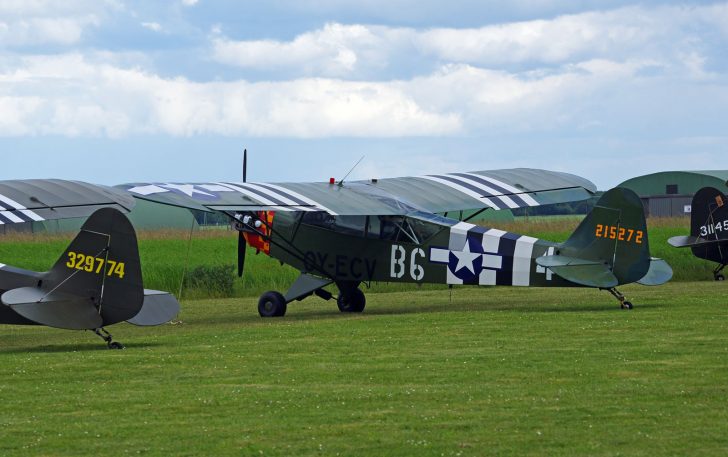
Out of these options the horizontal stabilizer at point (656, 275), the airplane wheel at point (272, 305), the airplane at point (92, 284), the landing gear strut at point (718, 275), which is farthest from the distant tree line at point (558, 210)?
the airplane at point (92, 284)

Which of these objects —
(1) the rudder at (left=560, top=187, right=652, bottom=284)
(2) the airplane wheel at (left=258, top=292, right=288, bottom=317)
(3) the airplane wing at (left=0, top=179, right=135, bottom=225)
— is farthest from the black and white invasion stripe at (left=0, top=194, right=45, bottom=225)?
(1) the rudder at (left=560, top=187, right=652, bottom=284)

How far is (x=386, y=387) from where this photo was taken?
988 centimetres

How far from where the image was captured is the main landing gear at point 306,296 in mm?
18109

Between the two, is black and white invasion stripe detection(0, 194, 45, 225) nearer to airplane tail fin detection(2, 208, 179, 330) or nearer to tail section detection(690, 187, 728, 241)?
airplane tail fin detection(2, 208, 179, 330)

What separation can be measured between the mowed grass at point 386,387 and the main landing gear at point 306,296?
1606 millimetres

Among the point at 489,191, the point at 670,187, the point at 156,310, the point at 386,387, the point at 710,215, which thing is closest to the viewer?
the point at 386,387

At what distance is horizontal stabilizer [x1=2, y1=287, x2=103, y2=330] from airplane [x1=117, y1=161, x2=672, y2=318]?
128 inches

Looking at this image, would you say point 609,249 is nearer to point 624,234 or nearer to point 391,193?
point 624,234

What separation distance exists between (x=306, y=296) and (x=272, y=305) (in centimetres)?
73

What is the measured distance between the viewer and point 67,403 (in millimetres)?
9469

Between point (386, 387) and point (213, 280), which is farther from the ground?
point (213, 280)

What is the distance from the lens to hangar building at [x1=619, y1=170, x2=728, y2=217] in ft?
173

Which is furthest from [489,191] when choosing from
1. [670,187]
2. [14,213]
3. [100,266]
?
[670,187]

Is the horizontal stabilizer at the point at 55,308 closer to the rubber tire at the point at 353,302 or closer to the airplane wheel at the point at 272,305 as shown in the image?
the airplane wheel at the point at 272,305
